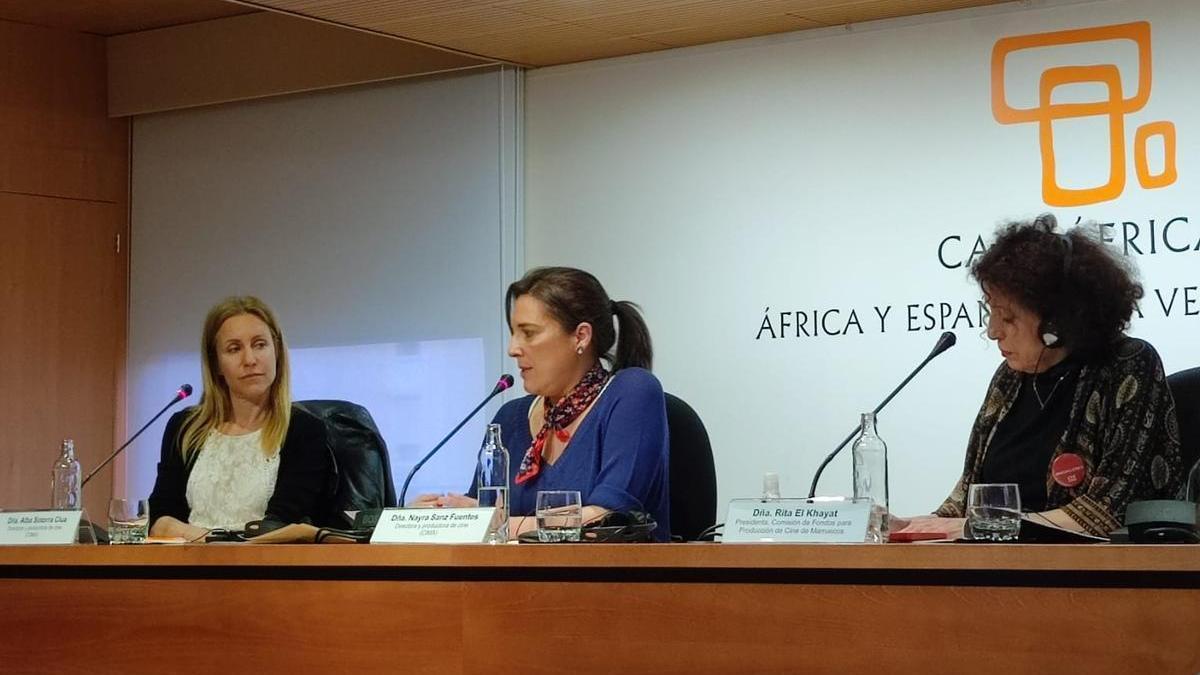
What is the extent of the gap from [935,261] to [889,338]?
0.24 m

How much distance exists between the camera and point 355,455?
4207 millimetres

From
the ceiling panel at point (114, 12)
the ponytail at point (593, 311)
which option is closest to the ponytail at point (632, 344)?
the ponytail at point (593, 311)

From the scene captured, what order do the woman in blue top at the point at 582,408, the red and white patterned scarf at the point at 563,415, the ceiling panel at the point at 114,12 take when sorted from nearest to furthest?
the woman in blue top at the point at 582,408
the red and white patterned scarf at the point at 563,415
the ceiling panel at the point at 114,12

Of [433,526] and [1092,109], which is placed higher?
[1092,109]

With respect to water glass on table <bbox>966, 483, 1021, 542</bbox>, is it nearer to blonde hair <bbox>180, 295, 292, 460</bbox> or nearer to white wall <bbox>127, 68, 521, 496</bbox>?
blonde hair <bbox>180, 295, 292, 460</bbox>

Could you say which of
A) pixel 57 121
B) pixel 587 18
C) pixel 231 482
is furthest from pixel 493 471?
pixel 57 121

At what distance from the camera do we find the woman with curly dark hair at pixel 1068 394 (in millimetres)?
2889

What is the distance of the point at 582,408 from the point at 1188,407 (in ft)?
3.79

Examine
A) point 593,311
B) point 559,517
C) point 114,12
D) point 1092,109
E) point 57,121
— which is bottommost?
point 559,517

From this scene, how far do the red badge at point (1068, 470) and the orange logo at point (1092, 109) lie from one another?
152 cm

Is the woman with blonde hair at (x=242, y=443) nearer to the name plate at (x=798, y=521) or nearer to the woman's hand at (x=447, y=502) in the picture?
the woman's hand at (x=447, y=502)

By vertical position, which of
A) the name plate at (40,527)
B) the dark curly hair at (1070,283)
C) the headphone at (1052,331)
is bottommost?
the name plate at (40,527)

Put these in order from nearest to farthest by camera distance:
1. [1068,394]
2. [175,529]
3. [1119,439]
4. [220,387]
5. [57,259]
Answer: [1119,439]
[1068,394]
[175,529]
[220,387]
[57,259]

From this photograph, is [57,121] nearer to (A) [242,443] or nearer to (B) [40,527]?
(A) [242,443]
